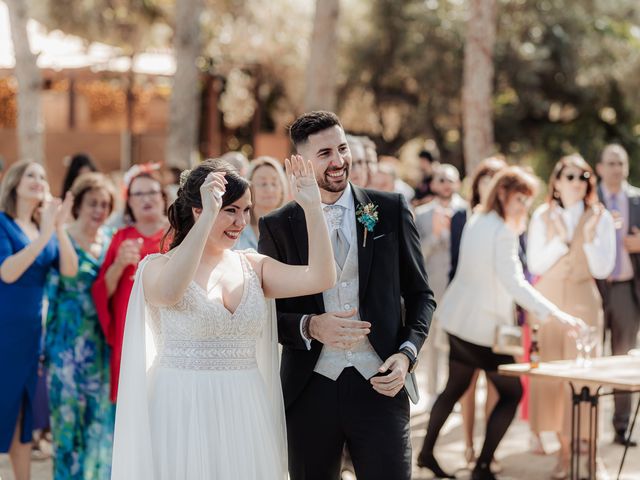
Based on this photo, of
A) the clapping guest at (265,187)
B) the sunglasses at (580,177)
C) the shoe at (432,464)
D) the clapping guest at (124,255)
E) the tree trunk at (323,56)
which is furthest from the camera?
the tree trunk at (323,56)

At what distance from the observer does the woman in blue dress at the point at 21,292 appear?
21.3 feet

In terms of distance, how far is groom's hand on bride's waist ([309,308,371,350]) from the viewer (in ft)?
13.1

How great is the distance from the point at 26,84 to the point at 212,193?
36.8 feet

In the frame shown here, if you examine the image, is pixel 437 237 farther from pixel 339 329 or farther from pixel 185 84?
pixel 185 84

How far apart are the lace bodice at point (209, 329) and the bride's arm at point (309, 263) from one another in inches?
2.8

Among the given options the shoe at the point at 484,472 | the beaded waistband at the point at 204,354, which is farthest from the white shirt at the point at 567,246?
the beaded waistband at the point at 204,354

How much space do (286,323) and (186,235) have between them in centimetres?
53

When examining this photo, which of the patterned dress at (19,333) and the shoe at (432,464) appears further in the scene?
the shoe at (432,464)

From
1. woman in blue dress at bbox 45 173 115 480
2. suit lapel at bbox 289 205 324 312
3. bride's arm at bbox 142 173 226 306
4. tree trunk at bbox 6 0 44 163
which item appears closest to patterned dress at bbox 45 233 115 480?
woman in blue dress at bbox 45 173 115 480

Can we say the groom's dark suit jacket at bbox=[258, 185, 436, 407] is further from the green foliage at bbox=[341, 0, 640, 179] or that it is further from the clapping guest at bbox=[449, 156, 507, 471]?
the green foliage at bbox=[341, 0, 640, 179]

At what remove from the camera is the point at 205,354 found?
4.15 m

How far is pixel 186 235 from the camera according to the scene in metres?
4.11

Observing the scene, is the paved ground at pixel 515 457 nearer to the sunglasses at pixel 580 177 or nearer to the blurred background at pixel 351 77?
the sunglasses at pixel 580 177

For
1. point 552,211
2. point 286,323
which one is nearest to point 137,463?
point 286,323
